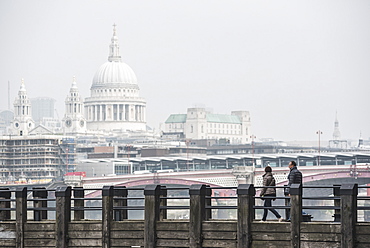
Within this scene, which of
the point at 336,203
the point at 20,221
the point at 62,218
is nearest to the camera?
the point at 336,203

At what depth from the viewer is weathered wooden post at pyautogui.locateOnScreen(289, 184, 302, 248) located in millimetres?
23953

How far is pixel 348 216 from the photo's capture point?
23531 millimetres

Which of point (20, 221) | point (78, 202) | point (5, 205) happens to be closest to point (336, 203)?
point (78, 202)

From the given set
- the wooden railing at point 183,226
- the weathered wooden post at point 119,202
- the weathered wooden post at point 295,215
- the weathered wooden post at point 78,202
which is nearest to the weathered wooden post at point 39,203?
the wooden railing at point 183,226

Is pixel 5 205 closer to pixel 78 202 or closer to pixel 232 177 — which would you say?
pixel 78 202

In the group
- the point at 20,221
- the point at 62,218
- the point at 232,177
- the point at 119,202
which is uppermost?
the point at 119,202

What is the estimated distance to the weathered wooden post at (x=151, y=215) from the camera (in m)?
25.4


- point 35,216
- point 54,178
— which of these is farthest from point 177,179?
point 35,216

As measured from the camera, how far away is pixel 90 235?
86.0 ft

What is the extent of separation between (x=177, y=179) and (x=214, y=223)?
11281 centimetres

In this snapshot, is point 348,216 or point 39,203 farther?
point 39,203

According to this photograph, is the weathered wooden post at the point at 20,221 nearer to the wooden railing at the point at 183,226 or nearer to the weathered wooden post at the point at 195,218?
the wooden railing at the point at 183,226

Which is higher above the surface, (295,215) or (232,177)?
(295,215)

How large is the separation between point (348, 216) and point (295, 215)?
44.2 inches
